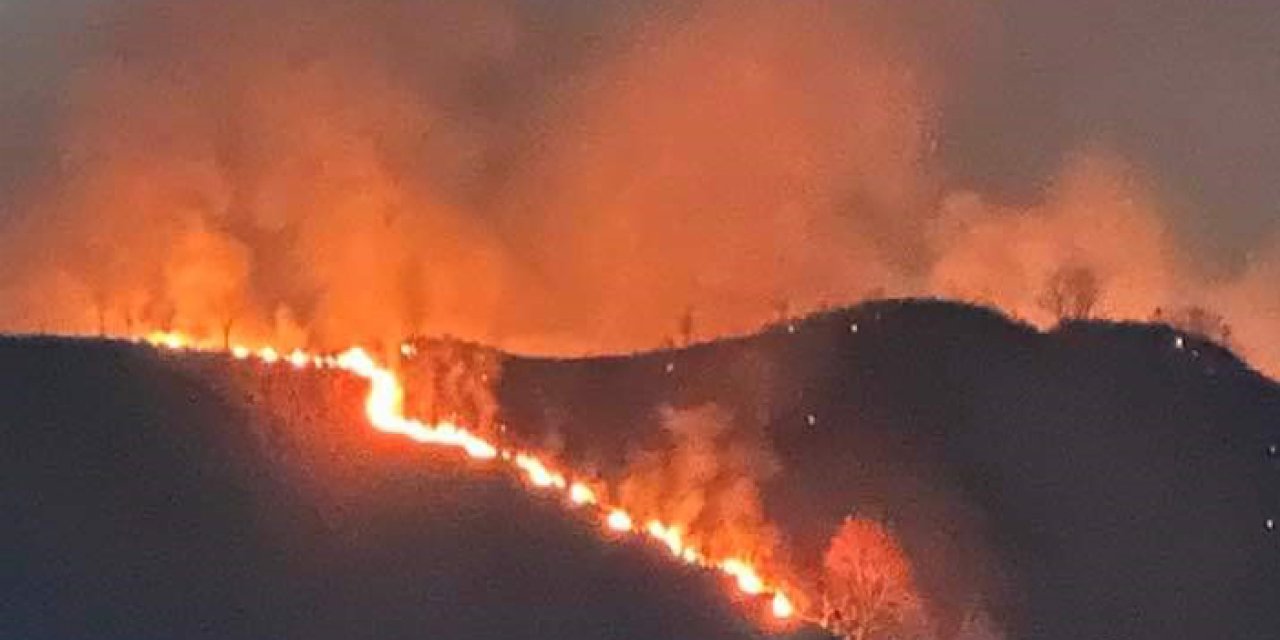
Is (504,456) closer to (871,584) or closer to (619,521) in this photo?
(619,521)

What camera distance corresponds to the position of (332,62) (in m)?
1.27

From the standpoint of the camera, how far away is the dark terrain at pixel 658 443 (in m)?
1.19

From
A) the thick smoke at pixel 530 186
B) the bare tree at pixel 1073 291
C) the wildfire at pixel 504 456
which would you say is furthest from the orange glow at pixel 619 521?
the bare tree at pixel 1073 291

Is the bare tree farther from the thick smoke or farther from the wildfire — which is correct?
the wildfire

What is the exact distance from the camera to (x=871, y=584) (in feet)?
4.19

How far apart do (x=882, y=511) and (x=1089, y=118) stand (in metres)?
0.29

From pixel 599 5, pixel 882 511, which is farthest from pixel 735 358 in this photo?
pixel 599 5

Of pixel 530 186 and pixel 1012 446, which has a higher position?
pixel 530 186

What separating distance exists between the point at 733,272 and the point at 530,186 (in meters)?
0.15

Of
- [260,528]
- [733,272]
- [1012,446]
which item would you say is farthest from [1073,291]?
[260,528]

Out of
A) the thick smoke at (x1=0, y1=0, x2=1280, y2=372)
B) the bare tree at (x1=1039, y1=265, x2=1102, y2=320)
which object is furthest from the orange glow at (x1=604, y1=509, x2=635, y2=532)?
the bare tree at (x1=1039, y1=265, x2=1102, y2=320)

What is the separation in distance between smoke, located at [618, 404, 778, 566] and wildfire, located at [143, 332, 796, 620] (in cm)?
1

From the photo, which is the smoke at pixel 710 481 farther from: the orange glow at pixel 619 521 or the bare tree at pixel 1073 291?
the bare tree at pixel 1073 291

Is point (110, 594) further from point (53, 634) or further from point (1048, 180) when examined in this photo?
point (1048, 180)
